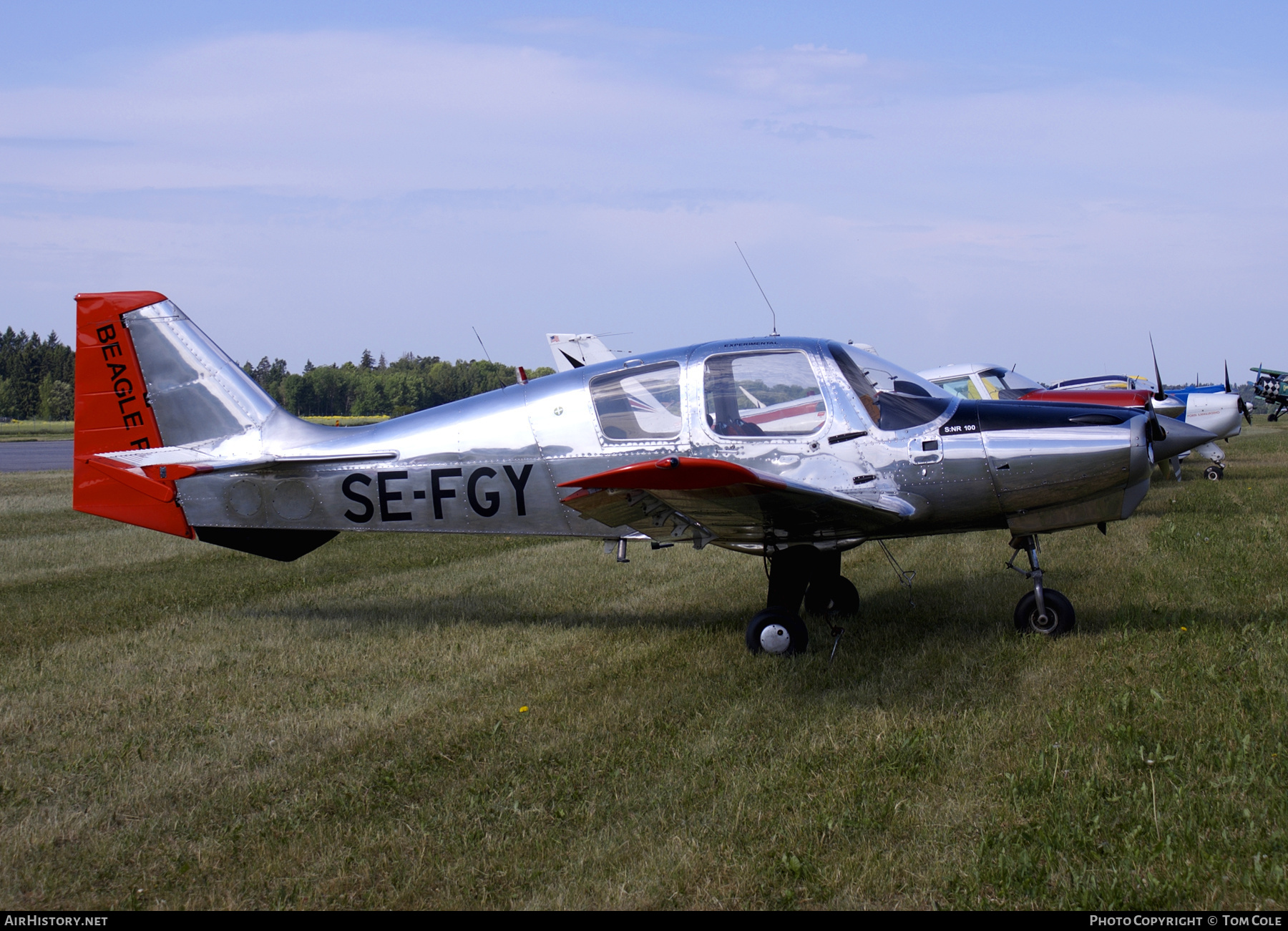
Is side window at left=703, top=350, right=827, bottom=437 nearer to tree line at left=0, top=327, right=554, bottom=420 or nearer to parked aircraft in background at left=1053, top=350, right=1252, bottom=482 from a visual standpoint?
parked aircraft in background at left=1053, top=350, right=1252, bottom=482

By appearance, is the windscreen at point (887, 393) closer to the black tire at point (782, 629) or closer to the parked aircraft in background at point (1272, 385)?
the black tire at point (782, 629)

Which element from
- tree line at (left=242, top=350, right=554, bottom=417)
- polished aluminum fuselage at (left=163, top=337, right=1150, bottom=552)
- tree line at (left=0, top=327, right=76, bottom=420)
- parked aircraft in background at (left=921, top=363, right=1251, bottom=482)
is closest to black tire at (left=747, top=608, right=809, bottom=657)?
polished aluminum fuselage at (left=163, top=337, right=1150, bottom=552)

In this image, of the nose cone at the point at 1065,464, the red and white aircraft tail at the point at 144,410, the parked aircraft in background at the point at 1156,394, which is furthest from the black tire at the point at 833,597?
the parked aircraft in background at the point at 1156,394

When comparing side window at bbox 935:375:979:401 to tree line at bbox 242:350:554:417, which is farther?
tree line at bbox 242:350:554:417

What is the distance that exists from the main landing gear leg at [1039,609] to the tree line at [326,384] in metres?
47.9

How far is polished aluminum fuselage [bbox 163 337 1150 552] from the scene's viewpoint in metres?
6.39

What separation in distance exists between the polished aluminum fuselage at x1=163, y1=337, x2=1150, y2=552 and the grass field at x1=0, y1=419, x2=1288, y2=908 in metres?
0.93

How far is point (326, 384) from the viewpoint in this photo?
333ft

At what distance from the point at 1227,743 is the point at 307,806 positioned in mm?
4291

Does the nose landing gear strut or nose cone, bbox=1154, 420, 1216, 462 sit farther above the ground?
nose cone, bbox=1154, 420, 1216, 462

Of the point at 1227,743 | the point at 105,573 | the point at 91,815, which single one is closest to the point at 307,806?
the point at 91,815

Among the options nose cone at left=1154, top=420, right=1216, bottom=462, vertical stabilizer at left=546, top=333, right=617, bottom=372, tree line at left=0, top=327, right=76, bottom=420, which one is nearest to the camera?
nose cone at left=1154, top=420, right=1216, bottom=462

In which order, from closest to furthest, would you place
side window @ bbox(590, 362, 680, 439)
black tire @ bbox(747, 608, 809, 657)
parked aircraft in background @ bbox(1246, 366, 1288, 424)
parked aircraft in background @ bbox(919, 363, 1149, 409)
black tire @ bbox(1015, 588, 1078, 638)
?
1. black tire @ bbox(747, 608, 809, 657)
2. black tire @ bbox(1015, 588, 1078, 638)
3. side window @ bbox(590, 362, 680, 439)
4. parked aircraft in background @ bbox(919, 363, 1149, 409)
5. parked aircraft in background @ bbox(1246, 366, 1288, 424)

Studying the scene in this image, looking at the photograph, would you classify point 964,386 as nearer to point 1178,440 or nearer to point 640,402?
point 1178,440
